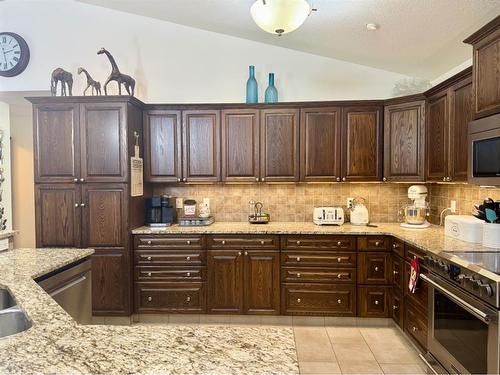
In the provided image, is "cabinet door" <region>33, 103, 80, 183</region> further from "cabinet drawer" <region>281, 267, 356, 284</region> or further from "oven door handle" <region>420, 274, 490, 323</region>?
"oven door handle" <region>420, 274, 490, 323</region>

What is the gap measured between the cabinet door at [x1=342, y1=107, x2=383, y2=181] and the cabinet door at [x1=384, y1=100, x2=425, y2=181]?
0.08m

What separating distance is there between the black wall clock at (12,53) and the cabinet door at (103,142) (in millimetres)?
1315

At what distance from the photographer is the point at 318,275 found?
10.4 ft

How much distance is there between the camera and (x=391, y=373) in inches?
95.2

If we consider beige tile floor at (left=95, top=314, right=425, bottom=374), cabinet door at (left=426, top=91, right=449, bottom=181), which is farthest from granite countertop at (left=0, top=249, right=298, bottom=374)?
cabinet door at (left=426, top=91, right=449, bottom=181)

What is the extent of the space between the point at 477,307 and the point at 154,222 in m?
2.87

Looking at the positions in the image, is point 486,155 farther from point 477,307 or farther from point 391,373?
point 391,373

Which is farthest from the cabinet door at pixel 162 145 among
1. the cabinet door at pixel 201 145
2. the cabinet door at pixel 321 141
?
the cabinet door at pixel 321 141

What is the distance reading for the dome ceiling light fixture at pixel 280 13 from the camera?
6.34ft

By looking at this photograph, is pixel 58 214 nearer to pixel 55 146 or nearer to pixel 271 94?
pixel 55 146

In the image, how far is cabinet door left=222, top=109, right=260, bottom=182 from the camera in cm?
348

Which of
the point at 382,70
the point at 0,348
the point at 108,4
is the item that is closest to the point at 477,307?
the point at 0,348

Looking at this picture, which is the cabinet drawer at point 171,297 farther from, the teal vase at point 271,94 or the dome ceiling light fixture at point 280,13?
the dome ceiling light fixture at point 280,13

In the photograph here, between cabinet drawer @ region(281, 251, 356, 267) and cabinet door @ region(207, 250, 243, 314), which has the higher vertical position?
cabinet drawer @ region(281, 251, 356, 267)
